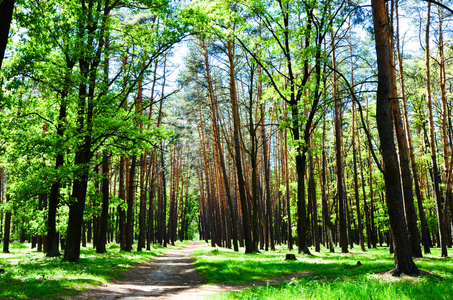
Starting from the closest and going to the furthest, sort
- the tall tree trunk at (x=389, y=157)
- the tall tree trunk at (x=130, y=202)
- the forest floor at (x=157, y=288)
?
the tall tree trunk at (x=389, y=157)
the forest floor at (x=157, y=288)
the tall tree trunk at (x=130, y=202)

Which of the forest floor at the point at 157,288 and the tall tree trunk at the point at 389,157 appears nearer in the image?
the tall tree trunk at the point at 389,157

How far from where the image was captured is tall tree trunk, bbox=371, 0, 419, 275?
6.88 metres

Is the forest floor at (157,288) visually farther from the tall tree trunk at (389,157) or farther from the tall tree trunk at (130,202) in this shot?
the tall tree trunk at (130,202)

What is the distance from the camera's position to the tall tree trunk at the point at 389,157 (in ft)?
22.6

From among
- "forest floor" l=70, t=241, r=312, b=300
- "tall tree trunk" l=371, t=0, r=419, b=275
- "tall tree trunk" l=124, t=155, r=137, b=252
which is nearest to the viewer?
"tall tree trunk" l=371, t=0, r=419, b=275

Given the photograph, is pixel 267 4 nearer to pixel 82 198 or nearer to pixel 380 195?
pixel 82 198

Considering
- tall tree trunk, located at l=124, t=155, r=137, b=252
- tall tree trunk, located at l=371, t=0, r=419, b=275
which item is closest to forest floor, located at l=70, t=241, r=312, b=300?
tall tree trunk, located at l=371, t=0, r=419, b=275

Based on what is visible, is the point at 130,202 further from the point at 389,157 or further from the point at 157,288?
the point at 389,157

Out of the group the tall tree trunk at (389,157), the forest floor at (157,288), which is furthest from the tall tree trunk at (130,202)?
the tall tree trunk at (389,157)

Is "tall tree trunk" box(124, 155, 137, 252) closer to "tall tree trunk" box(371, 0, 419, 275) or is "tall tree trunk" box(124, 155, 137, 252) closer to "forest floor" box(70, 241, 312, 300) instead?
"forest floor" box(70, 241, 312, 300)

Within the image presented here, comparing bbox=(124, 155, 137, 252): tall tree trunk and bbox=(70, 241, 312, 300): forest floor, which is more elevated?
bbox=(124, 155, 137, 252): tall tree trunk

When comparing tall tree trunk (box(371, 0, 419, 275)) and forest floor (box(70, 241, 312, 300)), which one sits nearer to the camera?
tall tree trunk (box(371, 0, 419, 275))

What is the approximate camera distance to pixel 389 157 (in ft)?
24.1

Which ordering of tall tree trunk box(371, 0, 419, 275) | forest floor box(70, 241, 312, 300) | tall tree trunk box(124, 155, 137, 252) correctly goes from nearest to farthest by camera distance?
tall tree trunk box(371, 0, 419, 275), forest floor box(70, 241, 312, 300), tall tree trunk box(124, 155, 137, 252)
